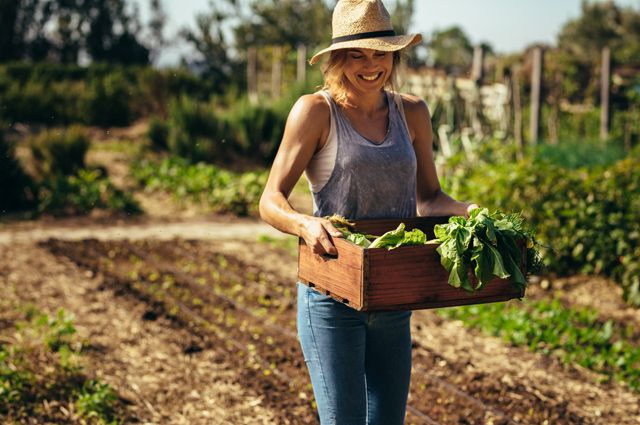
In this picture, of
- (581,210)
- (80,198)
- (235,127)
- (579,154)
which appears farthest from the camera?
(235,127)

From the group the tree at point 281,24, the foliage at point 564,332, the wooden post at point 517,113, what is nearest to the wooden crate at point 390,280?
the foliage at point 564,332

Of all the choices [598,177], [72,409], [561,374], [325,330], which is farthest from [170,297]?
[325,330]

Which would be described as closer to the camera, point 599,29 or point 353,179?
point 353,179

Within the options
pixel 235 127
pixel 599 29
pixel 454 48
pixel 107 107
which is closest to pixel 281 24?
pixel 107 107

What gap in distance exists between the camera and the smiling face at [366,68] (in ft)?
8.61

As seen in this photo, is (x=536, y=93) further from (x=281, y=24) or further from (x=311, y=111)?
(x=281, y=24)

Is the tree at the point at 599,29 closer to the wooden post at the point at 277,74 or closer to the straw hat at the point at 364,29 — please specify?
the wooden post at the point at 277,74

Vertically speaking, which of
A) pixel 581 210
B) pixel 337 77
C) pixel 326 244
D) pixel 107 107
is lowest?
pixel 581 210

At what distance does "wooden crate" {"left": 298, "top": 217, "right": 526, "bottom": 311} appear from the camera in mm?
2320

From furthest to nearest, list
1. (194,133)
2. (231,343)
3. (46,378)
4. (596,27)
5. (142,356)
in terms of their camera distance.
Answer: (596,27)
(194,133)
(231,343)
(142,356)
(46,378)

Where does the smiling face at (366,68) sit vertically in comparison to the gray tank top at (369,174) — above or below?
above

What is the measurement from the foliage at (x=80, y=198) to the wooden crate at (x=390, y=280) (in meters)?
8.08

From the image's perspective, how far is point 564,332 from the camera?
5715 millimetres

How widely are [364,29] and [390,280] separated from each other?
806 millimetres
